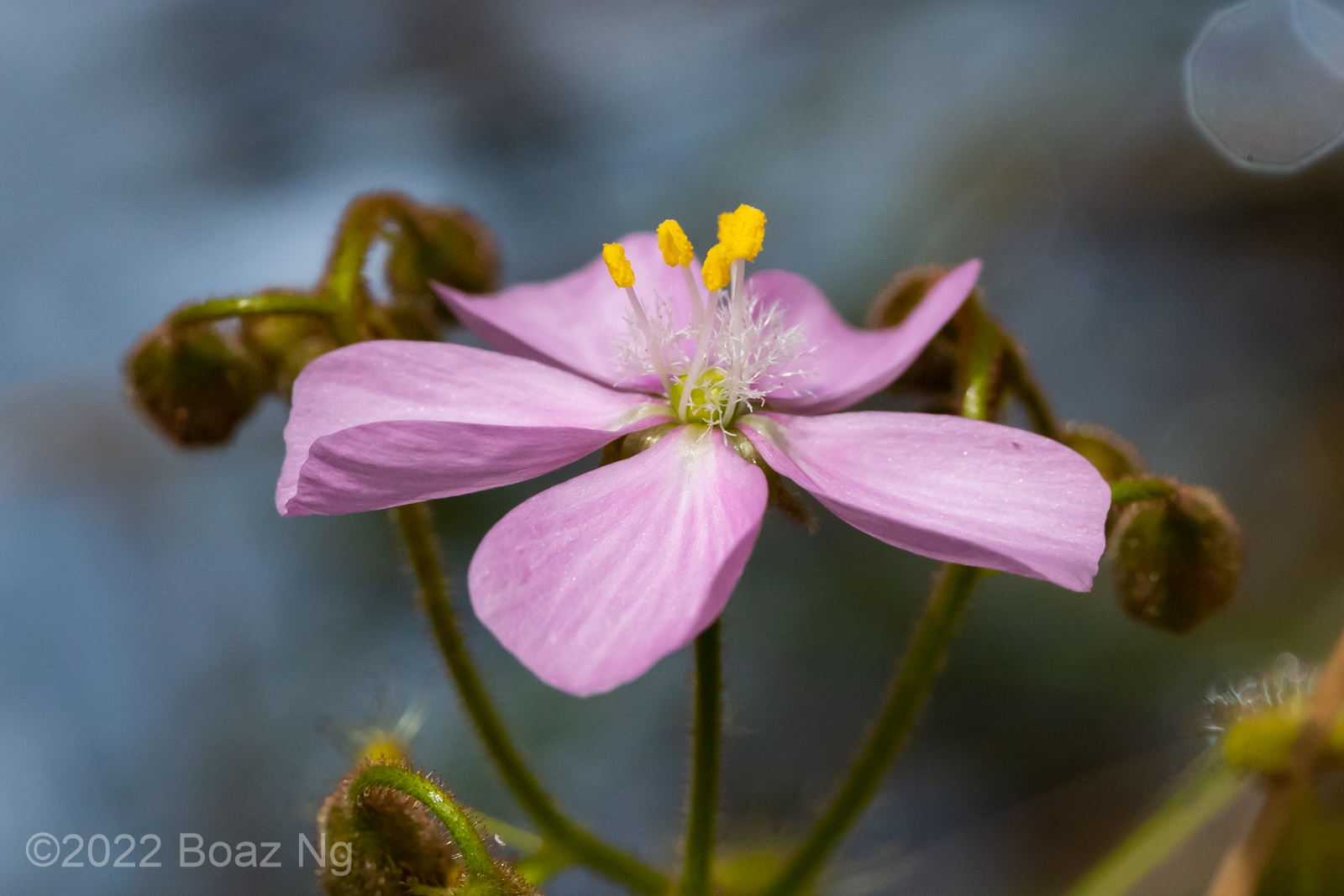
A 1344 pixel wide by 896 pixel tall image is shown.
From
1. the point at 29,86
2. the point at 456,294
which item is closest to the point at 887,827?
the point at 456,294

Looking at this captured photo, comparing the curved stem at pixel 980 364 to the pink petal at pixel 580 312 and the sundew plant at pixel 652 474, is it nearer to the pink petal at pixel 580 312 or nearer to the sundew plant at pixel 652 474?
the sundew plant at pixel 652 474

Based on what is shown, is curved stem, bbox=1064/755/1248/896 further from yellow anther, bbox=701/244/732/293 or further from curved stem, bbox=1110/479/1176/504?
yellow anther, bbox=701/244/732/293

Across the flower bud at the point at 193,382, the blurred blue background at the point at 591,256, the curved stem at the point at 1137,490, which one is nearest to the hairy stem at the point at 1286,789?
the curved stem at the point at 1137,490

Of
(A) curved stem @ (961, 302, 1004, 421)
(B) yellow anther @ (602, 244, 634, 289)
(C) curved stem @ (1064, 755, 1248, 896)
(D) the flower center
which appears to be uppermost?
(B) yellow anther @ (602, 244, 634, 289)

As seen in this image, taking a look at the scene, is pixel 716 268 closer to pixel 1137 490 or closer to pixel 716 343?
pixel 716 343

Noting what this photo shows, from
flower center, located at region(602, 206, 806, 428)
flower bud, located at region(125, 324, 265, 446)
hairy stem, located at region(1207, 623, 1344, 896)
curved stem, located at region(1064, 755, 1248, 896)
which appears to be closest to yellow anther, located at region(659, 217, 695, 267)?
flower center, located at region(602, 206, 806, 428)

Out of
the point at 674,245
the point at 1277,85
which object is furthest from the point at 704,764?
the point at 1277,85
